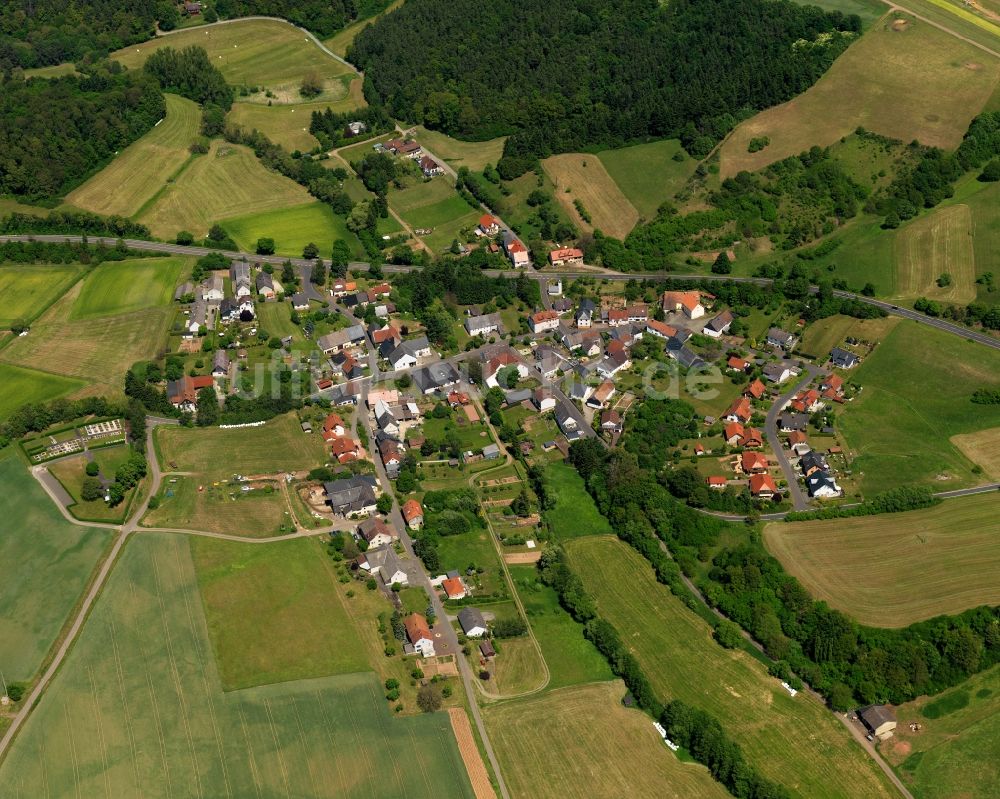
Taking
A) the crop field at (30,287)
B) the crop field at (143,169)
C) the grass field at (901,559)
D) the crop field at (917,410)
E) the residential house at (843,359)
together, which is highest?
the crop field at (143,169)

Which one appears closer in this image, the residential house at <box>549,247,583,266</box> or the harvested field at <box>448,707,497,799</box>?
the harvested field at <box>448,707,497,799</box>

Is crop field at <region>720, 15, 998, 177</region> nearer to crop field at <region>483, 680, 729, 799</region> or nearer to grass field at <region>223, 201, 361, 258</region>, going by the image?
grass field at <region>223, 201, 361, 258</region>

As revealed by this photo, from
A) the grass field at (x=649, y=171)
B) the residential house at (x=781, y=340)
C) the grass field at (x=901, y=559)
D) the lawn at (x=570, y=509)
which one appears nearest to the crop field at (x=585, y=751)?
the lawn at (x=570, y=509)

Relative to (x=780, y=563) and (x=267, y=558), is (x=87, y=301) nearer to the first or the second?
(x=267, y=558)

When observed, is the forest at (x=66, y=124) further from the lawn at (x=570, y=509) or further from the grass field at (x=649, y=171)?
the lawn at (x=570, y=509)

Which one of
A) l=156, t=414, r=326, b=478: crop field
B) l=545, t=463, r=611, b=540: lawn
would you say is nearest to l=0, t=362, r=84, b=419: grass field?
l=156, t=414, r=326, b=478: crop field

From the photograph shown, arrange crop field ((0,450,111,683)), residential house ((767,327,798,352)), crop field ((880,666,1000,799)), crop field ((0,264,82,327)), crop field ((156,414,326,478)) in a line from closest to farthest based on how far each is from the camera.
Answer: crop field ((880,666,1000,799)) → crop field ((0,450,111,683)) → crop field ((156,414,326,478)) → residential house ((767,327,798,352)) → crop field ((0,264,82,327))

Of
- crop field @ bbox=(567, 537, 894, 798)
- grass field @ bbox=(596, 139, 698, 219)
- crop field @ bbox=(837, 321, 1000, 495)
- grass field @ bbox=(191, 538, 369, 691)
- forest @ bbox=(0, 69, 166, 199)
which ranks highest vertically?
forest @ bbox=(0, 69, 166, 199)

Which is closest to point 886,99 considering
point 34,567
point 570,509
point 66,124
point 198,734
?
point 570,509
